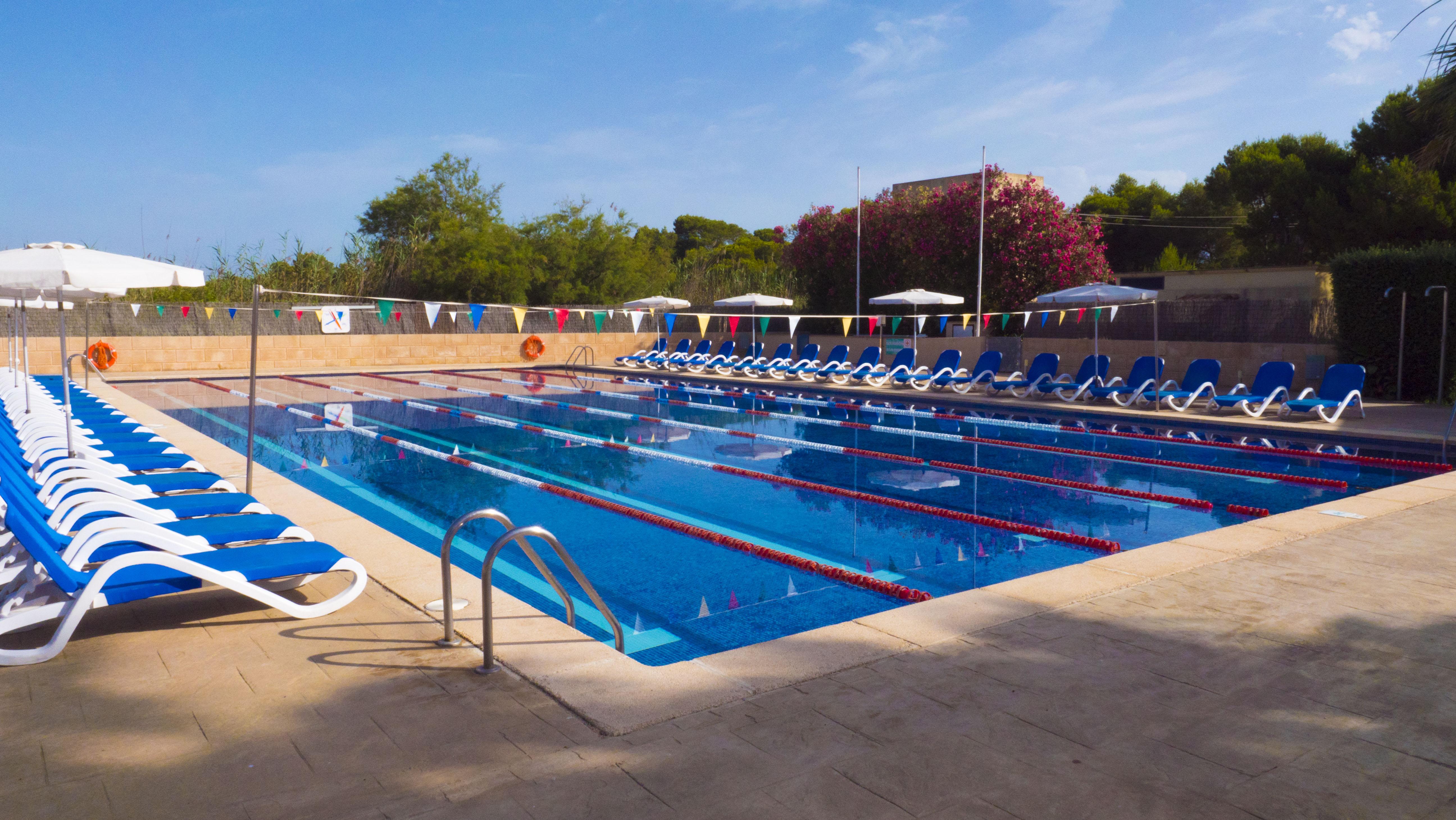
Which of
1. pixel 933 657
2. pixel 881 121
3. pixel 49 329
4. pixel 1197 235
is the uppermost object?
pixel 881 121

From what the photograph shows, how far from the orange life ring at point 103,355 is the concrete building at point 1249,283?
2118cm

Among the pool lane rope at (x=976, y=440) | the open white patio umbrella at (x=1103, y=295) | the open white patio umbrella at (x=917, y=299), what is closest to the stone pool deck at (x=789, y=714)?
the pool lane rope at (x=976, y=440)

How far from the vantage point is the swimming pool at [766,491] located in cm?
543

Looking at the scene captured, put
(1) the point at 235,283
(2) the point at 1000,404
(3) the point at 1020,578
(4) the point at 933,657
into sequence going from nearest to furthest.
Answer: (4) the point at 933,657
(3) the point at 1020,578
(2) the point at 1000,404
(1) the point at 235,283

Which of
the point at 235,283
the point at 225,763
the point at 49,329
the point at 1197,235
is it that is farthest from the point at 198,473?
the point at 1197,235

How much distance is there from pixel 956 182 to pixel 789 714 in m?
27.2

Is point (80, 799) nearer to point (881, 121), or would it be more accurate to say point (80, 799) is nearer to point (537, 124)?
point (881, 121)

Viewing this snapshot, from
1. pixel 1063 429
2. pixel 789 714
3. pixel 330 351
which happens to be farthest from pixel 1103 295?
pixel 330 351

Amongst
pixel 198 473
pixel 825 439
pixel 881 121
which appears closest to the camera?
pixel 198 473

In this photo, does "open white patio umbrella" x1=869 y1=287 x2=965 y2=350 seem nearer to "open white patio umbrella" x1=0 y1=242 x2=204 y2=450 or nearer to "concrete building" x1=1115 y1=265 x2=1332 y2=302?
"concrete building" x1=1115 y1=265 x2=1332 y2=302

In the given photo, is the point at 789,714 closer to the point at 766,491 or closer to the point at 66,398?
the point at 766,491

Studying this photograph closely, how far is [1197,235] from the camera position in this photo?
3759 centimetres

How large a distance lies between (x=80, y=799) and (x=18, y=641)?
1693mm

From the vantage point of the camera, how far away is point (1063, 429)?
1188 centimetres
